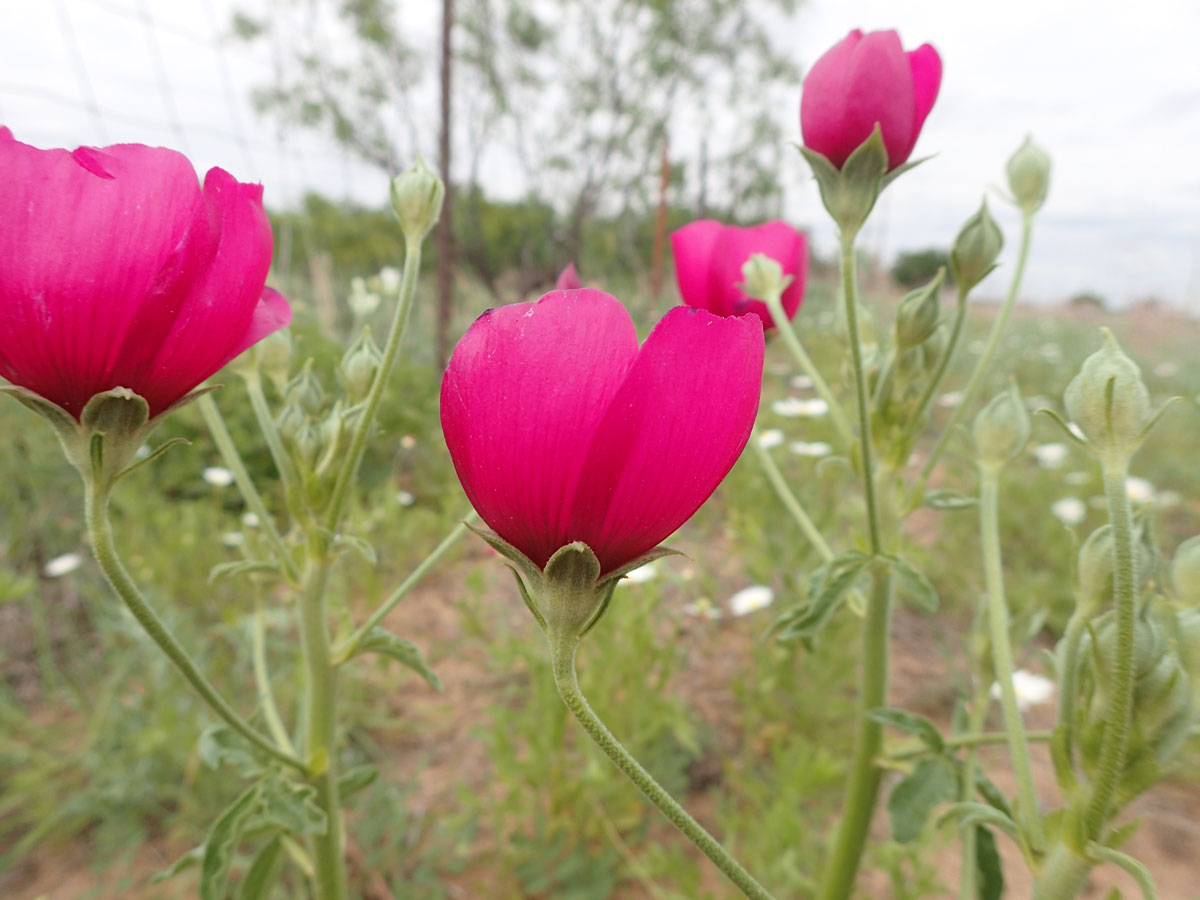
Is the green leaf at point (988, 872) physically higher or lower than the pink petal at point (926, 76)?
lower

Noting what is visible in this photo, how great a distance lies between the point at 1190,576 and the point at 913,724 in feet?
0.82

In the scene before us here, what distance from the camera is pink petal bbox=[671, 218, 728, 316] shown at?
80cm

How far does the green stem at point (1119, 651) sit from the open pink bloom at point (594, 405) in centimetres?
23

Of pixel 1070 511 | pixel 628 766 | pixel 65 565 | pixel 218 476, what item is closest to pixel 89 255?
pixel 628 766

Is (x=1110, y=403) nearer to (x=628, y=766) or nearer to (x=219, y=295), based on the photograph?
(x=628, y=766)

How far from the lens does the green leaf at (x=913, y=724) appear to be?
2.16 ft

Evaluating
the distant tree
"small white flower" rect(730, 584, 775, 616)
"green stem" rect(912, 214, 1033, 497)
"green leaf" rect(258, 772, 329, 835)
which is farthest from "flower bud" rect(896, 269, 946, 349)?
the distant tree

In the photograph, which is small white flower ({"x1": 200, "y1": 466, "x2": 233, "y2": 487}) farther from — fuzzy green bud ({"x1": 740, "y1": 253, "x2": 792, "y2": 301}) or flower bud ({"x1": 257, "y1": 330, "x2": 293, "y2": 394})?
fuzzy green bud ({"x1": 740, "y1": 253, "x2": 792, "y2": 301})

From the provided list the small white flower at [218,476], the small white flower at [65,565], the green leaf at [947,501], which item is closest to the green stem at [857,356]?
the green leaf at [947,501]

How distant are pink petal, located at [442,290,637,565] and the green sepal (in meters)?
0.37

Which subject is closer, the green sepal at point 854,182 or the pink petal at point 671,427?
the pink petal at point 671,427

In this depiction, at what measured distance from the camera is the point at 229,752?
2.29 feet

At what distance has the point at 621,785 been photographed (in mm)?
1444

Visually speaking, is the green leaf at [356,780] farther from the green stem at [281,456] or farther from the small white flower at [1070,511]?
the small white flower at [1070,511]
